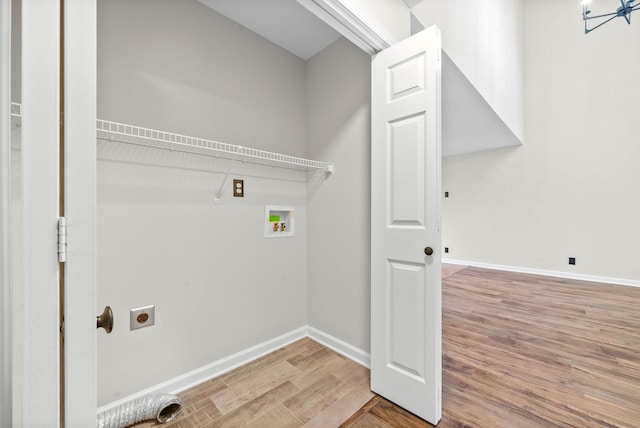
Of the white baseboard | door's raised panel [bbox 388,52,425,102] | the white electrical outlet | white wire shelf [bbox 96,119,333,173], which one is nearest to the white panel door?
door's raised panel [bbox 388,52,425,102]

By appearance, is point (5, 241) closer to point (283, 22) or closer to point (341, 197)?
point (341, 197)

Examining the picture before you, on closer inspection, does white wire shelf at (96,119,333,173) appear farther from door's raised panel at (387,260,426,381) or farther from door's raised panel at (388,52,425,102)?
door's raised panel at (387,260,426,381)

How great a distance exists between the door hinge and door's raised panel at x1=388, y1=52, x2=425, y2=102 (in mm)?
1570

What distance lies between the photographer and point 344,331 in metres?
2.12

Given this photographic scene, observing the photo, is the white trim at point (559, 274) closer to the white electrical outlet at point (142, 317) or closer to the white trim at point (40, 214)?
the white electrical outlet at point (142, 317)

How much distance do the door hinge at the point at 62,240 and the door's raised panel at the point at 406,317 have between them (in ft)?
4.71

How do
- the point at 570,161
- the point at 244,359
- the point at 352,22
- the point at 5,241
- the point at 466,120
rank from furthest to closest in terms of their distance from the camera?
the point at 570,161, the point at 466,120, the point at 244,359, the point at 352,22, the point at 5,241

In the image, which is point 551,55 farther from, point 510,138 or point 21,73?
point 21,73

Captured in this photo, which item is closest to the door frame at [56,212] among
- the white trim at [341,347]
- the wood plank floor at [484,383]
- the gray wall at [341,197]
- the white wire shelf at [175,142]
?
the white wire shelf at [175,142]

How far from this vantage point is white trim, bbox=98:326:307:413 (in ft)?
5.13

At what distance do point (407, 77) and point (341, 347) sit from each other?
6.42ft

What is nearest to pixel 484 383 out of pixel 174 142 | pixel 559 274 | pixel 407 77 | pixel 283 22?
pixel 407 77

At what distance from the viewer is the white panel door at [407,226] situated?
1418mm

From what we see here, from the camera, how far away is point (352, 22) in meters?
1.39
